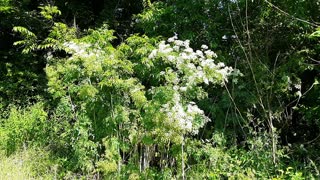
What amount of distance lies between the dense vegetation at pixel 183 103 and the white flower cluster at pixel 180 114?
0.04 ft

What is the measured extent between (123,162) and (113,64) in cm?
Answer: 124

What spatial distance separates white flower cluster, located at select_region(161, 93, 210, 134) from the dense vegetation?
0.01m

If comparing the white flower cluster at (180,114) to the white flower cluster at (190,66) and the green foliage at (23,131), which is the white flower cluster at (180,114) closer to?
the white flower cluster at (190,66)

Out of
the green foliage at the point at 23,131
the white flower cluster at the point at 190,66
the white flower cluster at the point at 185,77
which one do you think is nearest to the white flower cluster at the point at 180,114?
the white flower cluster at the point at 185,77

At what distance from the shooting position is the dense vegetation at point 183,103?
4488 mm

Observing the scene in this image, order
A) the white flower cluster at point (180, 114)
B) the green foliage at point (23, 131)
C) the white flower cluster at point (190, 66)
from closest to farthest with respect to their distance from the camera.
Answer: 1. the white flower cluster at point (180, 114)
2. the white flower cluster at point (190, 66)
3. the green foliage at point (23, 131)

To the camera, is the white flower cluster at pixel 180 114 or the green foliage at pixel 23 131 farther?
the green foliage at pixel 23 131

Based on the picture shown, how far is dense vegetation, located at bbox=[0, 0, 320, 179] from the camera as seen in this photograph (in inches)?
177

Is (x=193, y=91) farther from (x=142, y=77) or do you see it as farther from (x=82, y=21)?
(x=82, y=21)

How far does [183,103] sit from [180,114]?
0.43 meters

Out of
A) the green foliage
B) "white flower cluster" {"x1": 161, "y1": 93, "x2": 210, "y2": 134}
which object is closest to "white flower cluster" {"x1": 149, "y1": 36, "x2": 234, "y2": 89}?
"white flower cluster" {"x1": 161, "y1": 93, "x2": 210, "y2": 134}

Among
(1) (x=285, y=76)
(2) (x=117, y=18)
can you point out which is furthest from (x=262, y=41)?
(2) (x=117, y=18)

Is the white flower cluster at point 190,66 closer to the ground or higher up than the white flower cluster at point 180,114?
higher up

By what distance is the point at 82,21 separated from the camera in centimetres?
790
